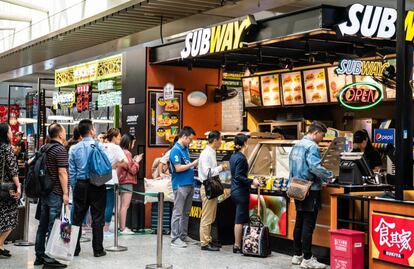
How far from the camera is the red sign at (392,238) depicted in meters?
6.17

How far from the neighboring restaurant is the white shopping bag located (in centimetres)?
248

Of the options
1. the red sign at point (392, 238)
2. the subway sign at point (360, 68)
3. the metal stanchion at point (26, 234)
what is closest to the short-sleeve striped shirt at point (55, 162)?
the metal stanchion at point (26, 234)

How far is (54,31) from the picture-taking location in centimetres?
1395

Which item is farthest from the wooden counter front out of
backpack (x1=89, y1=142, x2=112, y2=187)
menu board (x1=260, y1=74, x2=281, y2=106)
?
menu board (x1=260, y1=74, x2=281, y2=106)

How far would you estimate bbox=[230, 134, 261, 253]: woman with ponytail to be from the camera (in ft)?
27.0

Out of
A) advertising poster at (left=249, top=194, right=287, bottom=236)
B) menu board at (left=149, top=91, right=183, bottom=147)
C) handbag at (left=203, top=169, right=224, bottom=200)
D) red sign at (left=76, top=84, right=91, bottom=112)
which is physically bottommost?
advertising poster at (left=249, top=194, right=287, bottom=236)

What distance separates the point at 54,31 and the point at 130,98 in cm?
341

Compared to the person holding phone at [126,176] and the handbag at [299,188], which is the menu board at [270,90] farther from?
the handbag at [299,188]

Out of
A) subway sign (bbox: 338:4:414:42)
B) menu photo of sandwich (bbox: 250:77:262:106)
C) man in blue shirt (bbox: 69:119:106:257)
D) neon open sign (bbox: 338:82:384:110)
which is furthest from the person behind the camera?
menu photo of sandwich (bbox: 250:77:262:106)

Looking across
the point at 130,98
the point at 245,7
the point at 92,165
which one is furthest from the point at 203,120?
the point at 92,165

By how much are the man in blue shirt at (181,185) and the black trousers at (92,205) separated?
1.23m

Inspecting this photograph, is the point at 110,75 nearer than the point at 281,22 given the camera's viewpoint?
No

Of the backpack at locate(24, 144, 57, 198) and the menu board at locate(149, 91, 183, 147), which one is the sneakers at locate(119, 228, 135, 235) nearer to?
the menu board at locate(149, 91, 183, 147)

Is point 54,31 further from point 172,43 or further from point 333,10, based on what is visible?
point 333,10
